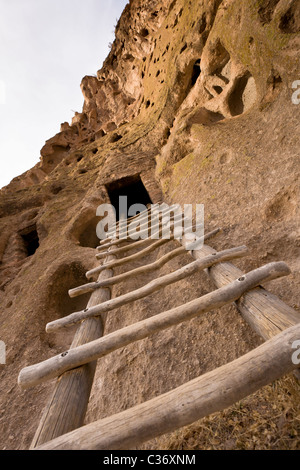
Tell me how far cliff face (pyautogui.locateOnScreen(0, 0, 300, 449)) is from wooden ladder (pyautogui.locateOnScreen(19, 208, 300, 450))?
11.2 inches

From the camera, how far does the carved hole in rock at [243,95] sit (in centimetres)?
321

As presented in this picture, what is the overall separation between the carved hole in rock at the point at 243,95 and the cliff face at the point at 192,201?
0.01 m

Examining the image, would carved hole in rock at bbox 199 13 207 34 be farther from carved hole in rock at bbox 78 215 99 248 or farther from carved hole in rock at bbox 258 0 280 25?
carved hole in rock at bbox 78 215 99 248

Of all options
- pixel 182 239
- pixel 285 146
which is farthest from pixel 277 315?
pixel 285 146

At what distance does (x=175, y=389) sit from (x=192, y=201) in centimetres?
225

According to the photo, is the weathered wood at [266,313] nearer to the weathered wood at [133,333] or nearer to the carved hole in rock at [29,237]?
the weathered wood at [133,333]

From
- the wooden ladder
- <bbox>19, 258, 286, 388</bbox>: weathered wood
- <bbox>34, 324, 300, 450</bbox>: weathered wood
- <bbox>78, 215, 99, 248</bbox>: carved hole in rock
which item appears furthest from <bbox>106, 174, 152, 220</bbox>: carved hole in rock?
<bbox>34, 324, 300, 450</bbox>: weathered wood

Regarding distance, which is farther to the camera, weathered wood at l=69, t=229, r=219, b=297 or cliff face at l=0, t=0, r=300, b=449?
weathered wood at l=69, t=229, r=219, b=297

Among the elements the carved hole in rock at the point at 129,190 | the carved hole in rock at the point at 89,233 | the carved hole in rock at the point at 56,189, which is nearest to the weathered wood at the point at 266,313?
the carved hole in rock at the point at 89,233

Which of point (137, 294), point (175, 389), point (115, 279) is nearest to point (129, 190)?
point (115, 279)

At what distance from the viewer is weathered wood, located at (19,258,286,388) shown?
104 centimetres

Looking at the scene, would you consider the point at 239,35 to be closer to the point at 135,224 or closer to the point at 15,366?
the point at 135,224

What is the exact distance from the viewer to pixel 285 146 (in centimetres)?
199

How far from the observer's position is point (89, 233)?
4.70 m
